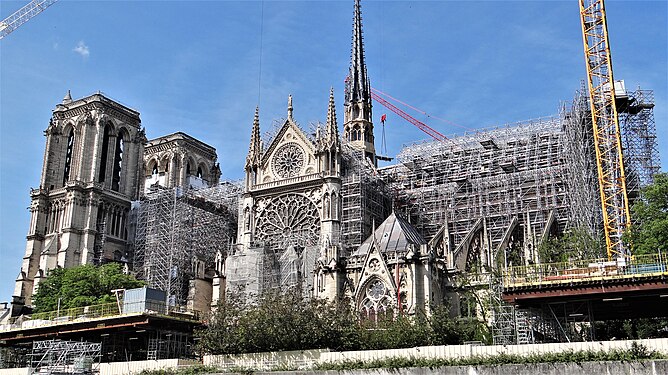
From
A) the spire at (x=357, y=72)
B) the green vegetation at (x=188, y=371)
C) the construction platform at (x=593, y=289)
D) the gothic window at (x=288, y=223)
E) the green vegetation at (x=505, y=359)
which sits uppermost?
the spire at (x=357, y=72)

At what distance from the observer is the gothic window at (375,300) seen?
1921 inches

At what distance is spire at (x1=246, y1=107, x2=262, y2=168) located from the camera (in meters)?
69.9

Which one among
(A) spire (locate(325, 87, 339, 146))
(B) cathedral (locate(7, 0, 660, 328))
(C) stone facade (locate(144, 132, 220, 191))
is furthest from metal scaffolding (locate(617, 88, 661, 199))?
(C) stone facade (locate(144, 132, 220, 191))

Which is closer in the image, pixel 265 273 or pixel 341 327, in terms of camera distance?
pixel 341 327

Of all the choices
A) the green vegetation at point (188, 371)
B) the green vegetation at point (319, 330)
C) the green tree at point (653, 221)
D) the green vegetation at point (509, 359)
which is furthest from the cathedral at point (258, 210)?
the green tree at point (653, 221)

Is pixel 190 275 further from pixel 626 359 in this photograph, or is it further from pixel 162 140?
pixel 626 359

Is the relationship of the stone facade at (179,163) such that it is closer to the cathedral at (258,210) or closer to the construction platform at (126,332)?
the cathedral at (258,210)

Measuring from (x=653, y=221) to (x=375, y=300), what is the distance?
17.6 m

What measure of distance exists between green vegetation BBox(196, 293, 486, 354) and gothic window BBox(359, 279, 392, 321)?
389 centimetres

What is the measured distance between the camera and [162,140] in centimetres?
10150

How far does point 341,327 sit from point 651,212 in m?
21.2

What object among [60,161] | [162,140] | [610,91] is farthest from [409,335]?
[162,140]

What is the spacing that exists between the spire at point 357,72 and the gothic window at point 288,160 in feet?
75.6

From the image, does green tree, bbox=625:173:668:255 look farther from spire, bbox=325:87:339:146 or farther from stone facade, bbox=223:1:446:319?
spire, bbox=325:87:339:146
